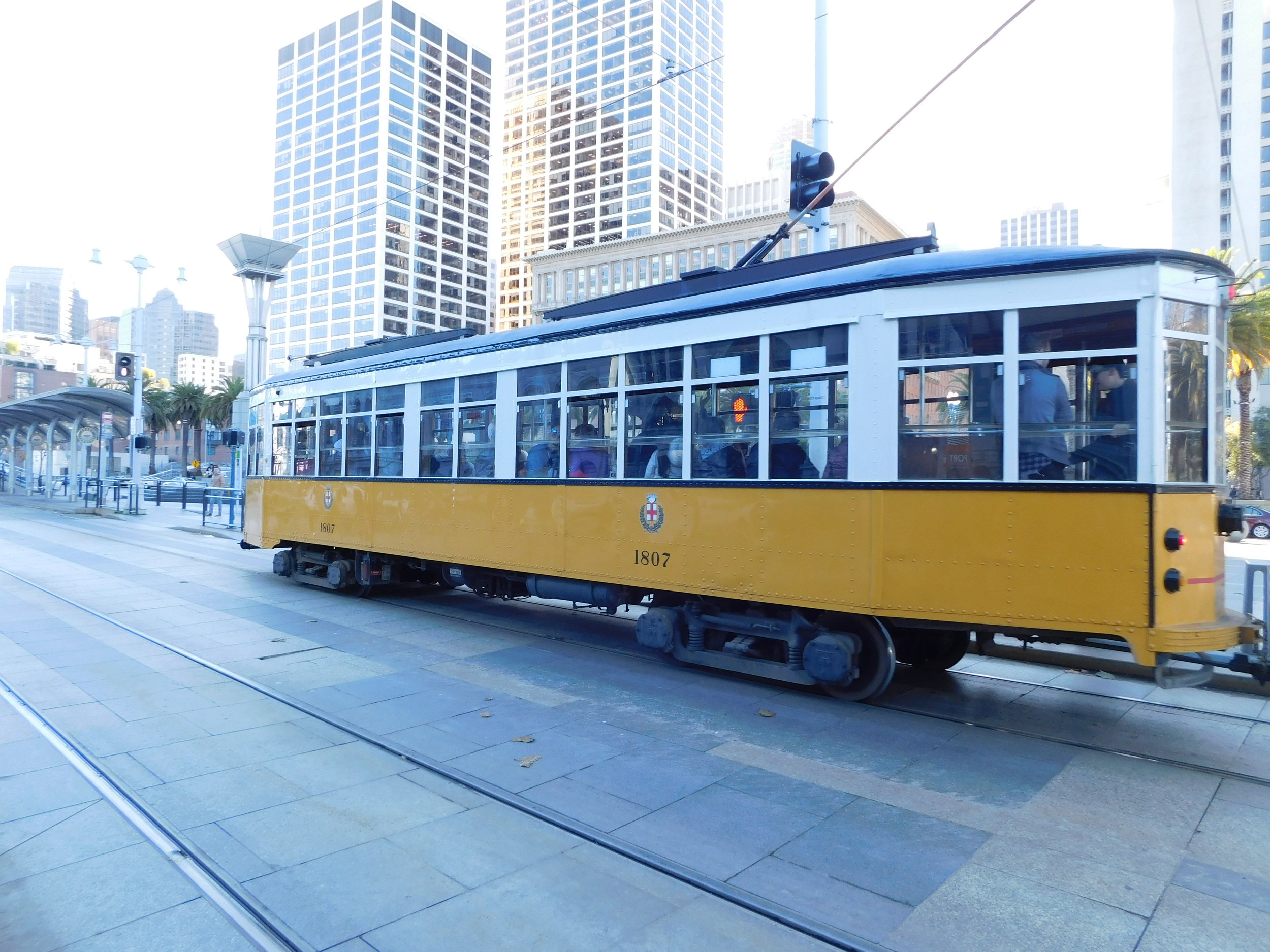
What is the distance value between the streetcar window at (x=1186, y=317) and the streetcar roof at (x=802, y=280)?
0.86 ft

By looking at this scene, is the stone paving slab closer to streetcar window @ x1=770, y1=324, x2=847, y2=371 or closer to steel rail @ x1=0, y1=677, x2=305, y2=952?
steel rail @ x1=0, y1=677, x2=305, y2=952

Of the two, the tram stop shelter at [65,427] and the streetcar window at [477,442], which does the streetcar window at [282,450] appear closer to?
the streetcar window at [477,442]

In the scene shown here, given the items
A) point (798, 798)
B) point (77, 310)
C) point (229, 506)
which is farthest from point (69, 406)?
point (77, 310)

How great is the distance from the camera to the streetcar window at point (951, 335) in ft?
18.5

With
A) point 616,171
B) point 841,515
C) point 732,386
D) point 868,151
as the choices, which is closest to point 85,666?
point 732,386

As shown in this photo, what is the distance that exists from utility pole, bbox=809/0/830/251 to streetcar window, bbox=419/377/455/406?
15.1 ft

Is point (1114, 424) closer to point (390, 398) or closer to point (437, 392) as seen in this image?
point (437, 392)

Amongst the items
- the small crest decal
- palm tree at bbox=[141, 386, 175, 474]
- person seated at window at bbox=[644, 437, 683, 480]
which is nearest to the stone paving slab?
the small crest decal

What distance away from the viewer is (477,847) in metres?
3.99

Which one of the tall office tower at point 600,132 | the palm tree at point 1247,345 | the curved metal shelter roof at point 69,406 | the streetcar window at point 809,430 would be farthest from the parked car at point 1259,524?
the tall office tower at point 600,132

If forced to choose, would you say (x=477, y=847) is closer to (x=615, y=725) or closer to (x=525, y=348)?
(x=615, y=725)

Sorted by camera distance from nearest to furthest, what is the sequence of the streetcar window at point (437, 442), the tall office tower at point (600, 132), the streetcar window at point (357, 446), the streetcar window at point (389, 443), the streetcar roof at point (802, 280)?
1. the streetcar roof at point (802, 280)
2. the streetcar window at point (437, 442)
3. the streetcar window at point (389, 443)
4. the streetcar window at point (357, 446)
5. the tall office tower at point (600, 132)

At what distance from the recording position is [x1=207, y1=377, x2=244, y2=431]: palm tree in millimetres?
65500

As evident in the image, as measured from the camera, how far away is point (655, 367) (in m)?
7.46
